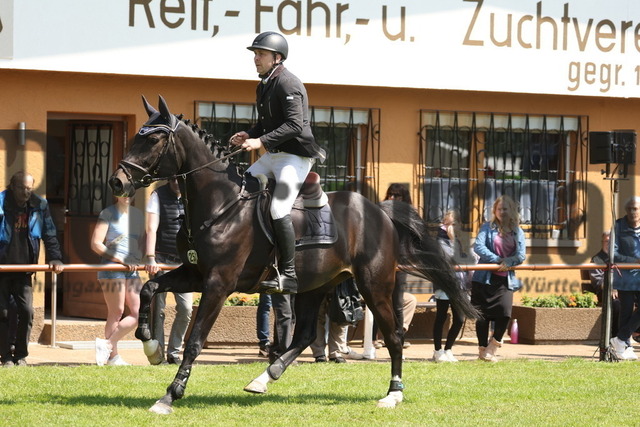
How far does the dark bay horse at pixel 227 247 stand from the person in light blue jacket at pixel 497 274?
3.60 meters

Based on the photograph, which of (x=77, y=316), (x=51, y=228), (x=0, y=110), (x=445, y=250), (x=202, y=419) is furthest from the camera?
(x=77, y=316)

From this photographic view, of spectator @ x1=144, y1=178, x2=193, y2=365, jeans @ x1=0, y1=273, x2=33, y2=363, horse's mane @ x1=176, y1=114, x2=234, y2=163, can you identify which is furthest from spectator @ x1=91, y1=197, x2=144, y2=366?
horse's mane @ x1=176, y1=114, x2=234, y2=163

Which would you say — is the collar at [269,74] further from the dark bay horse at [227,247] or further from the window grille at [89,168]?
the window grille at [89,168]

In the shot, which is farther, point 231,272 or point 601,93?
point 601,93

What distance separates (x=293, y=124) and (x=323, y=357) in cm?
A: 497

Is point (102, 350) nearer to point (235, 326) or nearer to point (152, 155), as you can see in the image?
point (235, 326)

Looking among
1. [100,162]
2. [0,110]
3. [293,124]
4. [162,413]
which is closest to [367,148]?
[100,162]

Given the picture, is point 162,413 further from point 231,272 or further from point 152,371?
point 152,371

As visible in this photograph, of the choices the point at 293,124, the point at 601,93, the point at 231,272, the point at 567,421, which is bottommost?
the point at 567,421

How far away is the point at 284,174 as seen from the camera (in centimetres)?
980

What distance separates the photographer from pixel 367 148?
17.0 m

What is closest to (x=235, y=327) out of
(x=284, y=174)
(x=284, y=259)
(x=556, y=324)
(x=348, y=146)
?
(x=348, y=146)

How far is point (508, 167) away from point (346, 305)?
20.3 feet

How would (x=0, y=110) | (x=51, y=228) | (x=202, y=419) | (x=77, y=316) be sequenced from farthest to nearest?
(x=77, y=316)
(x=0, y=110)
(x=51, y=228)
(x=202, y=419)
